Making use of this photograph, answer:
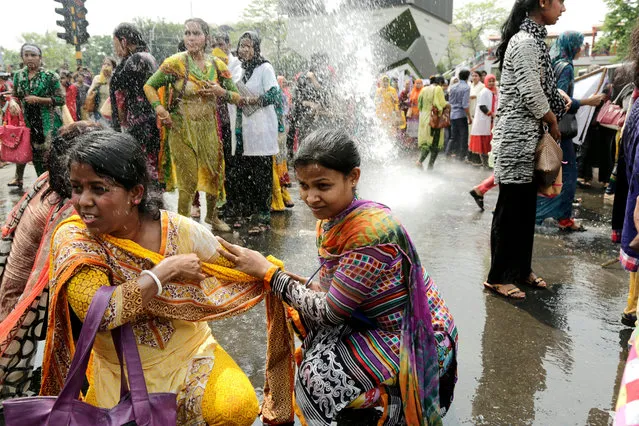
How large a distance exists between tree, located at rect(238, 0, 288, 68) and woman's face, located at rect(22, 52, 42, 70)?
26086 millimetres

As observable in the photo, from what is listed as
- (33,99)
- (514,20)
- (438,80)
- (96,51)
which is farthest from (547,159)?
(96,51)

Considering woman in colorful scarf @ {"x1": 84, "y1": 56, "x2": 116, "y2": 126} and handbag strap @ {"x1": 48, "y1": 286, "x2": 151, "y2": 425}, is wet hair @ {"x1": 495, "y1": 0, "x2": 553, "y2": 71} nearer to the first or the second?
handbag strap @ {"x1": 48, "y1": 286, "x2": 151, "y2": 425}

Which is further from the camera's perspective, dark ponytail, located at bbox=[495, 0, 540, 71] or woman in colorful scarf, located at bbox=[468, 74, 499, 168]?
woman in colorful scarf, located at bbox=[468, 74, 499, 168]

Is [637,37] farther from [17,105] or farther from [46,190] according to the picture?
[17,105]

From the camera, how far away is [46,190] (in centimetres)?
250

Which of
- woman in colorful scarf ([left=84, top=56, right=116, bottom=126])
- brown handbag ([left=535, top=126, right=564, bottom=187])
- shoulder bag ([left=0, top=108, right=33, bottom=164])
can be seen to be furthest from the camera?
woman in colorful scarf ([left=84, top=56, right=116, bottom=126])

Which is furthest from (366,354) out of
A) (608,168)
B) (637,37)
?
(608,168)

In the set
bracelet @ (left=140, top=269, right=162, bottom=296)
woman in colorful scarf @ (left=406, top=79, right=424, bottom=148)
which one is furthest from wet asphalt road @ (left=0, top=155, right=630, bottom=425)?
woman in colorful scarf @ (left=406, top=79, right=424, bottom=148)

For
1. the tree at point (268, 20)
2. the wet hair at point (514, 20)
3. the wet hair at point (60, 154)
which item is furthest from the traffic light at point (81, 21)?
the tree at point (268, 20)

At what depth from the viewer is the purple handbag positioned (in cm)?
164

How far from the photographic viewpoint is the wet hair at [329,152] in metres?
2.00

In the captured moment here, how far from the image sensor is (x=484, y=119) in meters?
10.9

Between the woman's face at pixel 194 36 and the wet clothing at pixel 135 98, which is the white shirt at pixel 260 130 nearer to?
the woman's face at pixel 194 36

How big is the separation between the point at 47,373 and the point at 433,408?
139 cm
